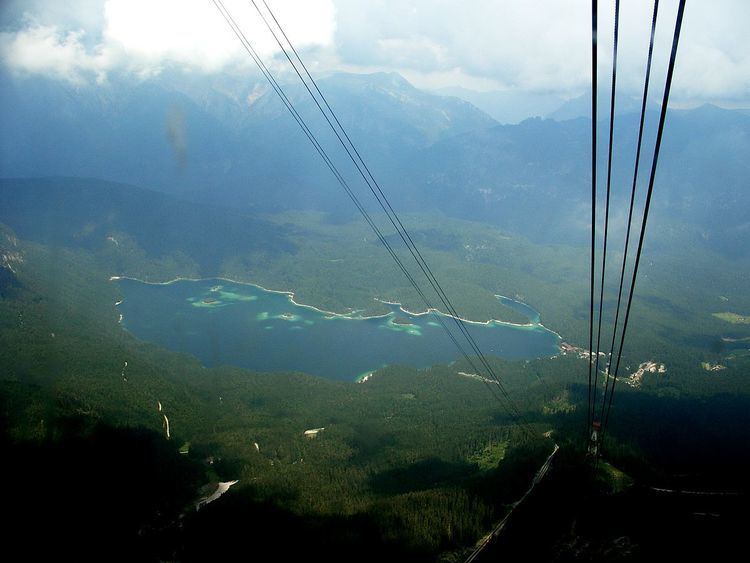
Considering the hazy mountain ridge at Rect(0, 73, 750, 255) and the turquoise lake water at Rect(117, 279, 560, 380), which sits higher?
the hazy mountain ridge at Rect(0, 73, 750, 255)

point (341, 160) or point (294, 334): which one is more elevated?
point (341, 160)

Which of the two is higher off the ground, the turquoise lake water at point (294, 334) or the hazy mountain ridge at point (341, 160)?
the hazy mountain ridge at point (341, 160)

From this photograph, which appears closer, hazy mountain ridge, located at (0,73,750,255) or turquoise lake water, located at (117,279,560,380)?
turquoise lake water, located at (117,279,560,380)

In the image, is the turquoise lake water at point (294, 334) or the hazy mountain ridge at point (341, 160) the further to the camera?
the hazy mountain ridge at point (341, 160)

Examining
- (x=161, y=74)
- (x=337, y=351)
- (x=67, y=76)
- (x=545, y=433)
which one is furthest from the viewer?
(x=161, y=74)

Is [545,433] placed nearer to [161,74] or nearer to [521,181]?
[521,181]

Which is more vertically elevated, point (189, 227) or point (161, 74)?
point (161, 74)

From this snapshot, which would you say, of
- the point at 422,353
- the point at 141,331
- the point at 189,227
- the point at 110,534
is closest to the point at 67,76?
the point at 189,227

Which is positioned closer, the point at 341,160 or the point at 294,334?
the point at 294,334
